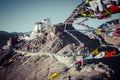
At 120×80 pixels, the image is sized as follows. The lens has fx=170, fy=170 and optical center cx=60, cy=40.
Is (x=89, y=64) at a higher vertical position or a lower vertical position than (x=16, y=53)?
Result: higher

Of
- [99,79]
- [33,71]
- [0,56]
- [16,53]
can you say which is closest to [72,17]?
[99,79]

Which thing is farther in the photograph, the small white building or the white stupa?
the small white building

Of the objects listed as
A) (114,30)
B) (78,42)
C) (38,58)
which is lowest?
(38,58)

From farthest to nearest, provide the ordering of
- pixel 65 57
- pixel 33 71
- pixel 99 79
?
pixel 33 71
pixel 65 57
pixel 99 79

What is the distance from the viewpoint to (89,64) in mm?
37781

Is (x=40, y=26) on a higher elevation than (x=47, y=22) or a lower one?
lower

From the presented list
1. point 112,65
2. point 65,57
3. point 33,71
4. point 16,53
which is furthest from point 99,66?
point 16,53

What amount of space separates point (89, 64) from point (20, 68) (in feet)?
100

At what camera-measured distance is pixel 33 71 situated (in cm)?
5216

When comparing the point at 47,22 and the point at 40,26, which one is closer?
the point at 40,26

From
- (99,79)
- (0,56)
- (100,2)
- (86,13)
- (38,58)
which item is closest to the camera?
(100,2)

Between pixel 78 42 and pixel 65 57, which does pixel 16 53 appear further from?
pixel 65 57

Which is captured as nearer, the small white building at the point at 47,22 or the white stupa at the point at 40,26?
the white stupa at the point at 40,26

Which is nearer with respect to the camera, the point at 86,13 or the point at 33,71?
the point at 86,13
